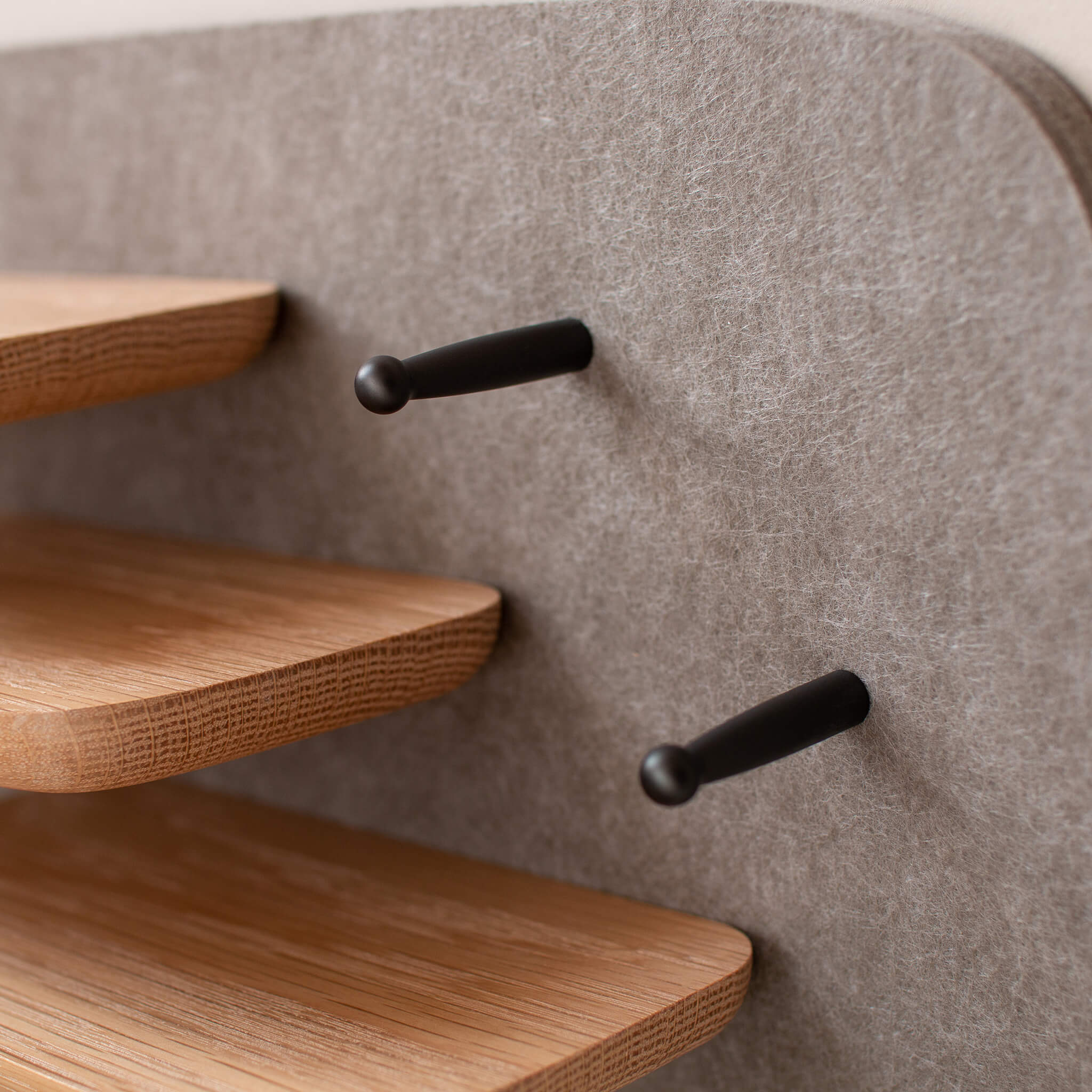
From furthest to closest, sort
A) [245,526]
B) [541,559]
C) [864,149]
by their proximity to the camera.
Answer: [245,526], [541,559], [864,149]

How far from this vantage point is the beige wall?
37cm

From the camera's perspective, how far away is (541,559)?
52 centimetres

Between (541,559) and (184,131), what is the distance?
26 cm

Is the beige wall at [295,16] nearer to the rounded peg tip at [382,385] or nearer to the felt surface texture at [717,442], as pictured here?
the felt surface texture at [717,442]

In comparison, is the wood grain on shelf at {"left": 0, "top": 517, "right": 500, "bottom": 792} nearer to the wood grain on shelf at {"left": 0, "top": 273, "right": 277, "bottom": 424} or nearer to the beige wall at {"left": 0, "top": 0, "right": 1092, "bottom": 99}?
the wood grain on shelf at {"left": 0, "top": 273, "right": 277, "bottom": 424}

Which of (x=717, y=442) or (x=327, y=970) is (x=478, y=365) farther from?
(x=327, y=970)

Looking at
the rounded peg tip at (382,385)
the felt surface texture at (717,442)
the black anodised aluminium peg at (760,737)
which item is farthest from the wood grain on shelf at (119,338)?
the black anodised aluminium peg at (760,737)

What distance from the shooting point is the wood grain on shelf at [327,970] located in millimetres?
410

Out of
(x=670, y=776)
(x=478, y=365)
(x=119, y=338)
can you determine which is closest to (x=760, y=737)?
(x=670, y=776)

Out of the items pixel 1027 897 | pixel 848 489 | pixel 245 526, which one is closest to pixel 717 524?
pixel 848 489

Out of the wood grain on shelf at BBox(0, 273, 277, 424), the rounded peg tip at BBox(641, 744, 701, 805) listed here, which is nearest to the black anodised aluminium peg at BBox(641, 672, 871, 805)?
the rounded peg tip at BBox(641, 744, 701, 805)

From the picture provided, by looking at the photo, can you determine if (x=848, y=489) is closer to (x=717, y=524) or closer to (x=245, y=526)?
(x=717, y=524)

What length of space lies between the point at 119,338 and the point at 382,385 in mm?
146

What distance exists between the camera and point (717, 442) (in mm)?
448
